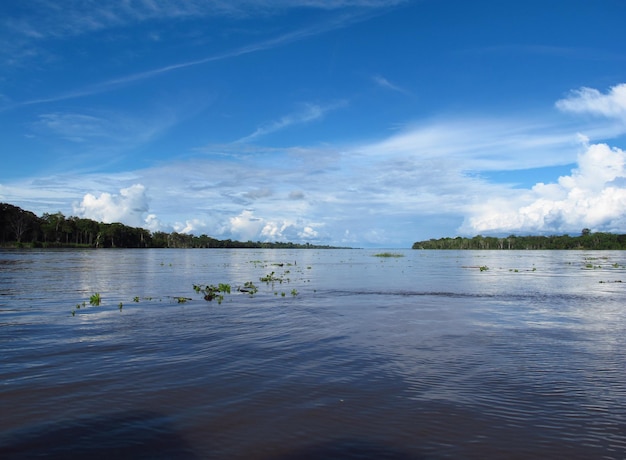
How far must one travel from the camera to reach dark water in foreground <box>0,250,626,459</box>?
7672 millimetres

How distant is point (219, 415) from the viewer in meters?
8.80

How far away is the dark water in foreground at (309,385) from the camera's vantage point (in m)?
7.67

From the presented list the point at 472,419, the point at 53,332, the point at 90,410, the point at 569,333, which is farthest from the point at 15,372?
Result: the point at 569,333

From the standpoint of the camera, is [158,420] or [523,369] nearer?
[158,420]

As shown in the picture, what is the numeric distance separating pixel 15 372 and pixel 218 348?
5698 mm

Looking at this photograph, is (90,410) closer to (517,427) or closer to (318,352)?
(318,352)

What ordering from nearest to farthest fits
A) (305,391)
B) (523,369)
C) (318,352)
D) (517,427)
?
(517,427) → (305,391) → (523,369) → (318,352)

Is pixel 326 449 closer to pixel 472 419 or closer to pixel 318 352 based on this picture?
pixel 472 419

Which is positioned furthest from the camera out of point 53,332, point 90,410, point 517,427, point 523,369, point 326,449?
point 53,332

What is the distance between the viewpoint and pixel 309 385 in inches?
425

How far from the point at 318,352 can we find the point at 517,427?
700cm

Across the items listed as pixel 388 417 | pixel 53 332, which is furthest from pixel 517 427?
pixel 53 332

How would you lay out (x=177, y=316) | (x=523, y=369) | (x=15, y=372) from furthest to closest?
(x=177, y=316), (x=523, y=369), (x=15, y=372)

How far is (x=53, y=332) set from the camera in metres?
16.7
